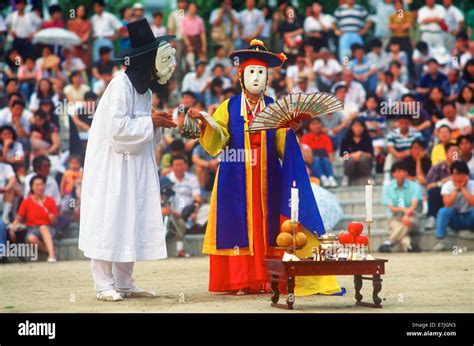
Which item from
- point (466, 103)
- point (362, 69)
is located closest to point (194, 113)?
point (466, 103)

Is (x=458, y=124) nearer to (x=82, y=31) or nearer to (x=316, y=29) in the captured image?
(x=316, y=29)

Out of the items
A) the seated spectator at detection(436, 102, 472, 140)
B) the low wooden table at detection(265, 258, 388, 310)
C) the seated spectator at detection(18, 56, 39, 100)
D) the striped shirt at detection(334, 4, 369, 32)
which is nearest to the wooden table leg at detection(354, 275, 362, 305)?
the low wooden table at detection(265, 258, 388, 310)

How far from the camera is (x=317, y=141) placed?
57.8 feet

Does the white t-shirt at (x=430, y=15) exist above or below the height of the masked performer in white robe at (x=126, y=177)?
above

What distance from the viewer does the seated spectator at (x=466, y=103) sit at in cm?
1864

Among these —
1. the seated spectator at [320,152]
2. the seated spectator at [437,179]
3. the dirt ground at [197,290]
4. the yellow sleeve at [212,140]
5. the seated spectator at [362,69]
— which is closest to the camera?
the dirt ground at [197,290]

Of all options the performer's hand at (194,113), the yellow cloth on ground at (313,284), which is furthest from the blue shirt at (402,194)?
the performer's hand at (194,113)

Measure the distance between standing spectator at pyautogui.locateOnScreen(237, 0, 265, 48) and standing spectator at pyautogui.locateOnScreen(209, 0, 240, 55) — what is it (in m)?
0.14

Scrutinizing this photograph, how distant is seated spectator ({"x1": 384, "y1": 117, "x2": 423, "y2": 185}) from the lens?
17609 millimetres

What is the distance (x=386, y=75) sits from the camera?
1947cm

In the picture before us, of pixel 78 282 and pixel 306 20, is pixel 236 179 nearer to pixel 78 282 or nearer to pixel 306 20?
pixel 78 282

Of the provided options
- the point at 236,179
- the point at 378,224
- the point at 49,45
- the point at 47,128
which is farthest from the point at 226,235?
A: the point at 49,45

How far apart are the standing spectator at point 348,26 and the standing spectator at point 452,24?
1.66 m

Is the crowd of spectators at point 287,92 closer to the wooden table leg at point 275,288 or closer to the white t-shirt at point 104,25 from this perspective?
the white t-shirt at point 104,25
